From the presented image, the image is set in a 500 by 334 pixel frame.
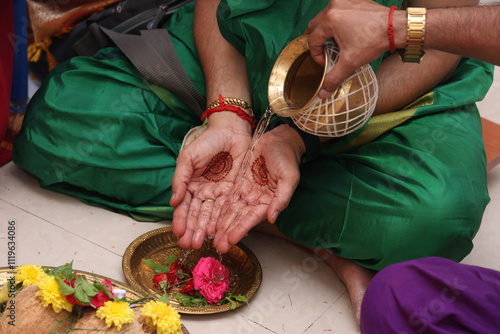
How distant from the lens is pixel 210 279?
1682mm

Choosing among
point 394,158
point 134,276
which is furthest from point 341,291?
point 134,276

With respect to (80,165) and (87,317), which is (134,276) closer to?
(80,165)

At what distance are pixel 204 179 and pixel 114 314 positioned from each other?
2.35 ft

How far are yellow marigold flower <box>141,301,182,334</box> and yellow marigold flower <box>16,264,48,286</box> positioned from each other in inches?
7.9

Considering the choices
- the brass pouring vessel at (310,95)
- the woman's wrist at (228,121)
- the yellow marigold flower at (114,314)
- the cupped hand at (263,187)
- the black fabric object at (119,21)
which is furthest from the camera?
the black fabric object at (119,21)

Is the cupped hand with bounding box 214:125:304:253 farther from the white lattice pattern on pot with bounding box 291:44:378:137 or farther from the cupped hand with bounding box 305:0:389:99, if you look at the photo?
the cupped hand with bounding box 305:0:389:99

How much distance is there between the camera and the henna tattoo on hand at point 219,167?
5.90 ft

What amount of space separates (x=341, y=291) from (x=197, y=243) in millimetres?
423

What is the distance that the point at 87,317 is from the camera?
115 cm

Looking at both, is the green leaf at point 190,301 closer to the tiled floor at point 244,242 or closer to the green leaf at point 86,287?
the tiled floor at point 244,242

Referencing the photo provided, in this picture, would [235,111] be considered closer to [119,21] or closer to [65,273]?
[119,21]

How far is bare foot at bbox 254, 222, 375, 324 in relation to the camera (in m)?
1.74

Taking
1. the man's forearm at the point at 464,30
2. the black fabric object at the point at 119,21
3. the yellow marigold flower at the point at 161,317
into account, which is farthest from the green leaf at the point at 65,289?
the black fabric object at the point at 119,21

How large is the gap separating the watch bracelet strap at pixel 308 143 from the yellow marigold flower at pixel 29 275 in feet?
2.71
